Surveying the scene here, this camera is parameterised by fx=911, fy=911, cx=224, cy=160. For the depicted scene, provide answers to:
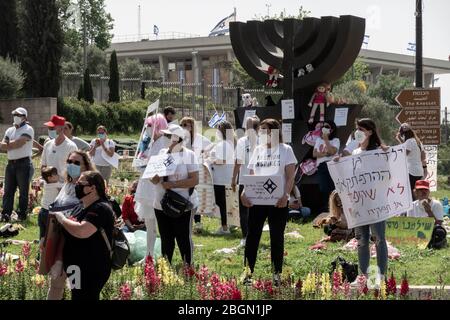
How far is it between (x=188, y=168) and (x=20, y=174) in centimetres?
514

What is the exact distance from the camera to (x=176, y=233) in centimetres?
Answer: 936

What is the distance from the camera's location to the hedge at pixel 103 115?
3669cm

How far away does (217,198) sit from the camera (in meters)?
13.0

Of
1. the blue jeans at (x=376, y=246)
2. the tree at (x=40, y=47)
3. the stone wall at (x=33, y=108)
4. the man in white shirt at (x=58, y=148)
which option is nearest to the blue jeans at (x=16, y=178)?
the man in white shirt at (x=58, y=148)

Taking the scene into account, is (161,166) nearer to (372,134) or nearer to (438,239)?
(372,134)

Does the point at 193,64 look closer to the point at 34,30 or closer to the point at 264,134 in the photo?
the point at 34,30

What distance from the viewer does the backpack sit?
11.5m

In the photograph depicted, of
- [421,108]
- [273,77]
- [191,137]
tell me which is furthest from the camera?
[421,108]

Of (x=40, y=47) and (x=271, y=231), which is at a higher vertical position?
(x=40, y=47)

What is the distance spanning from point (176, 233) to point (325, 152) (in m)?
5.51

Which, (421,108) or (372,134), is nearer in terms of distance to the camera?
(372,134)

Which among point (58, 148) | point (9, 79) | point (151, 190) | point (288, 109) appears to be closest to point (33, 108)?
point (9, 79)

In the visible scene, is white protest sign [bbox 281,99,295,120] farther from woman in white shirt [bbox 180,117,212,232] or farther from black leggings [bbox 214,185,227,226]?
woman in white shirt [bbox 180,117,212,232]

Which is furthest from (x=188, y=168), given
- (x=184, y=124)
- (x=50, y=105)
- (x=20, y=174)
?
(x=50, y=105)
